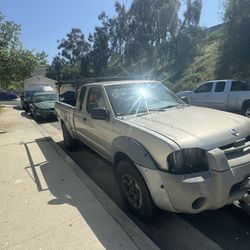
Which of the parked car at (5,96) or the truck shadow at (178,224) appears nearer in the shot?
the truck shadow at (178,224)

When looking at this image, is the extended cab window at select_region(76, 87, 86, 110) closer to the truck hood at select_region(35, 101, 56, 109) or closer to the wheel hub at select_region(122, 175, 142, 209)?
the wheel hub at select_region(122, 175, 142, 209)

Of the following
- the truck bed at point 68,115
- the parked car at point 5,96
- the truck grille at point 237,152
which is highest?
the truck grille at point 237,152

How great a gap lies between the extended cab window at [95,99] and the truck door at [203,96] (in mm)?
8375

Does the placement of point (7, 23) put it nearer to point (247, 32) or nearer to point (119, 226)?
point (119, 226)

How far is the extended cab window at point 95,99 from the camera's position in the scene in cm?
503

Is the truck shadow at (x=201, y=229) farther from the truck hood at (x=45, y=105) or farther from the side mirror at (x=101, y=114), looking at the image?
the truck hood at (x=45, y=105)

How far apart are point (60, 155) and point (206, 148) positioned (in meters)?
4.68

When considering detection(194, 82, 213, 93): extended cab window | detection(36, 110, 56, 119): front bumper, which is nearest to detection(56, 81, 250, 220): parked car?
detection(194, 82, 213, 93): extended cab window

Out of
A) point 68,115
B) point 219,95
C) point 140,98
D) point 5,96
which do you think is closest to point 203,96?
point 219,95

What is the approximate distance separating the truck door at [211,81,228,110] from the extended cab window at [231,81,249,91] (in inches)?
12.5

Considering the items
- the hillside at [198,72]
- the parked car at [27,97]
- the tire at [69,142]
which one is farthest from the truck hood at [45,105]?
the hillside at [198,72]

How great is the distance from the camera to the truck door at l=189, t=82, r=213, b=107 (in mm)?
12828

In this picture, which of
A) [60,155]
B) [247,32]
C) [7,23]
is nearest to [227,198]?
[60,155]

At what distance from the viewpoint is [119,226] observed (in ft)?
11.8
